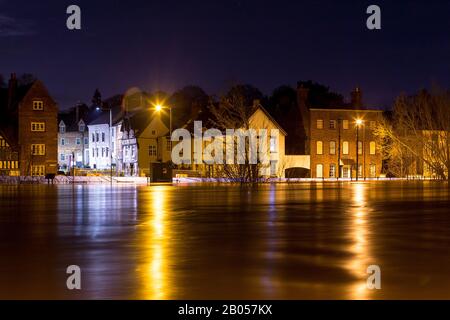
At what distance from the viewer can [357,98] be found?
105 meters

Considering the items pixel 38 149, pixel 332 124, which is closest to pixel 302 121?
pixel 332 124

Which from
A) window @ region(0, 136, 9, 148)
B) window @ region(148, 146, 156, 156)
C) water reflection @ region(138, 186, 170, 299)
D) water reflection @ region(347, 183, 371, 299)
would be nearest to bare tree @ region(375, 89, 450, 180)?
window @ region(148, 146, 156, 156)

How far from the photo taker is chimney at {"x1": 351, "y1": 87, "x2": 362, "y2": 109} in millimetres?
104812

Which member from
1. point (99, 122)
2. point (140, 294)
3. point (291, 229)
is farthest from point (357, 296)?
point (99, 122)

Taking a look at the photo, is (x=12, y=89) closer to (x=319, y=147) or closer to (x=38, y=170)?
(x=38, y=170)

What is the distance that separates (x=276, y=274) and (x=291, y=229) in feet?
28.6

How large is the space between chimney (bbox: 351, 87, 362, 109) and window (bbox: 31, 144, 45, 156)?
1817 inches

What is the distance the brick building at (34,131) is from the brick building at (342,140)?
36.8m

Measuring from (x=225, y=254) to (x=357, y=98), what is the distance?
91.7 metres

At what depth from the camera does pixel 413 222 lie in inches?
971

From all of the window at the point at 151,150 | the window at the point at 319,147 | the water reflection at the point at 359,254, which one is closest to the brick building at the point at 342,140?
the window at the point at 319,147

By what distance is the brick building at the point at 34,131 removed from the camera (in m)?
97.2
